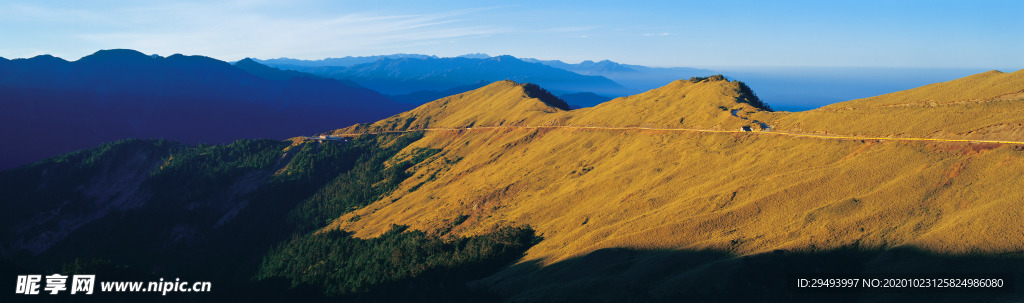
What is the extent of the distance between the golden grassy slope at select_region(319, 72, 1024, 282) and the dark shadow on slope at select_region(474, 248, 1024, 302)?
1559 mm

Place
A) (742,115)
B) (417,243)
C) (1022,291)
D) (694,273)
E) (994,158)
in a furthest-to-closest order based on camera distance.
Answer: (742,115), (417,243), (994,158), (694,273), (1022,291)

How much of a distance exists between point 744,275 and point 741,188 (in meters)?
18.6

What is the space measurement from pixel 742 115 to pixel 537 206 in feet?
129

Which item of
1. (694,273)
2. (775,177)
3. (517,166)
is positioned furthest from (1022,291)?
(517,166)

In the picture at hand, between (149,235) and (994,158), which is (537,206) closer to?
(994,158)

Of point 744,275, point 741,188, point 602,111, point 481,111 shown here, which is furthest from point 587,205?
point 481,111

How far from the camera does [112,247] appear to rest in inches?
4825

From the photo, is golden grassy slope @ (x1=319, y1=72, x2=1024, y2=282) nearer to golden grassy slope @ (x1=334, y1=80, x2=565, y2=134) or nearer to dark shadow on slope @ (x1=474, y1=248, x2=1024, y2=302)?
dark shadow on slope @ (x1=474, y1=248, x2=1024, y2=302)

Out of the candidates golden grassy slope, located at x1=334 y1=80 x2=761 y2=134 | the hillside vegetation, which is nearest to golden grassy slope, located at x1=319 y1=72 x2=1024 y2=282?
the hillside vegetation

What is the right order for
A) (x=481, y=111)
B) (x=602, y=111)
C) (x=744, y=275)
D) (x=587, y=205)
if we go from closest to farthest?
(x=744, y=275) < (x=587, y=205) < (x=602, y=111) < (x=481, y=111)

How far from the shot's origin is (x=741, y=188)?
2199 inches

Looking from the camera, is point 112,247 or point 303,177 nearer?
point 112,247

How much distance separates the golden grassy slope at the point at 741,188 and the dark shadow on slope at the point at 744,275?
Answer: 156 cm

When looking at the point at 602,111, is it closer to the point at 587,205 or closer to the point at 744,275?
the point at 587,205
